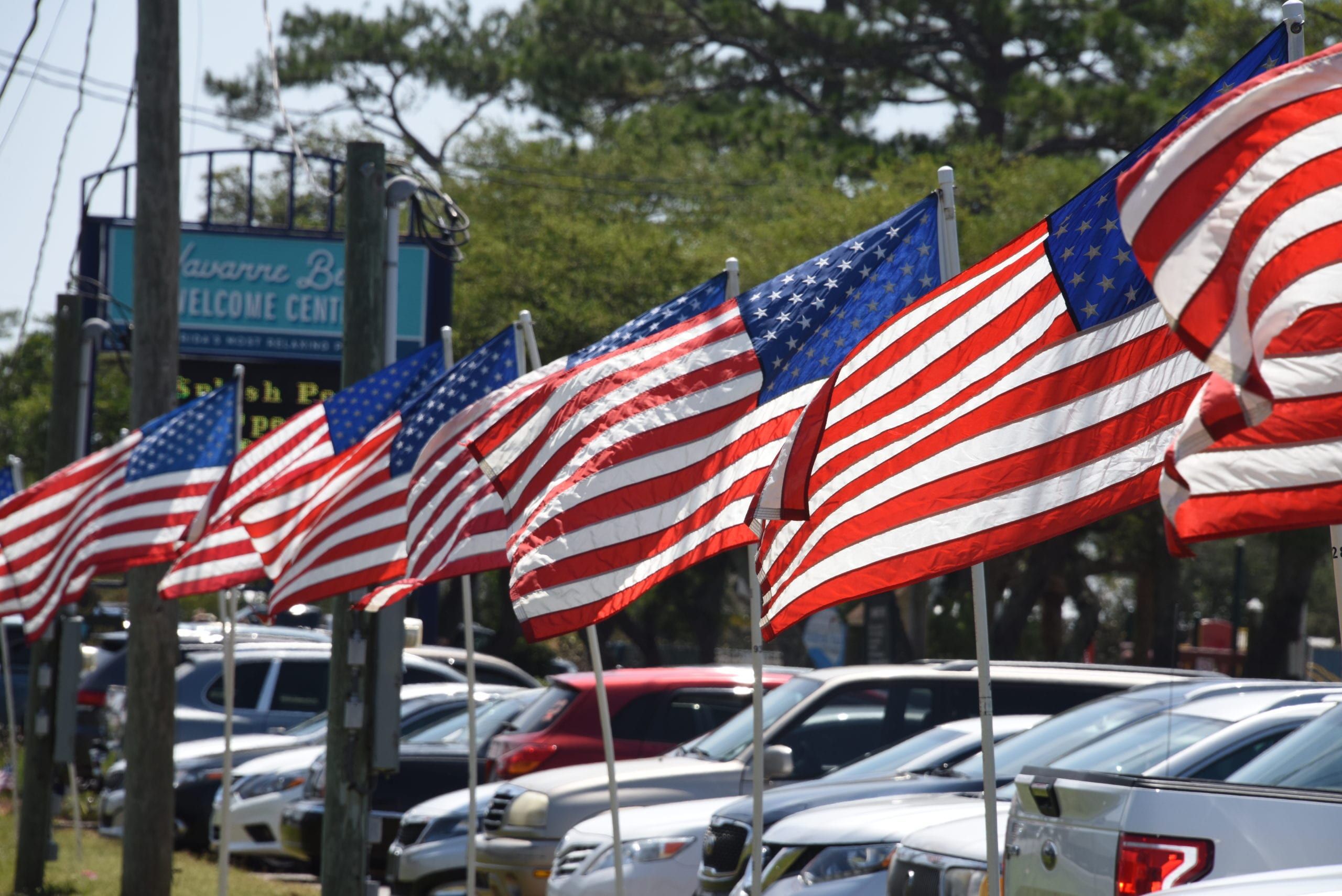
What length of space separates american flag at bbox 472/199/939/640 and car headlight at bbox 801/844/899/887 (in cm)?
138

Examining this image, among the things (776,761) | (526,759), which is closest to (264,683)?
(526,759)

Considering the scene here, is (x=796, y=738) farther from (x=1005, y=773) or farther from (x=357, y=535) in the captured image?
(x=357, y=535)

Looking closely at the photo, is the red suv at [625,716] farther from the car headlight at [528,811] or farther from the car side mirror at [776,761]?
the car side mirror at [776,761]

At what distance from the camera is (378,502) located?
33.1 feet

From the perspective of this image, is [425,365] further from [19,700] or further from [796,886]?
[19,700]

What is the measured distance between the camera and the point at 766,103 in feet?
132

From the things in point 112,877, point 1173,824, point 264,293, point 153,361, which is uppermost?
point 264,293

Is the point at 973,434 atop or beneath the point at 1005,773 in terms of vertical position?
atop

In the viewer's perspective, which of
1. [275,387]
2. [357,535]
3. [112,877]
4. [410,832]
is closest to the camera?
[357,535]

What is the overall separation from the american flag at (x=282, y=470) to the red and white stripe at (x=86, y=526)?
0.33 meters

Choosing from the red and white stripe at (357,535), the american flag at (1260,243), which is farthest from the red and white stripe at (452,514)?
the american flag at (1260,243)

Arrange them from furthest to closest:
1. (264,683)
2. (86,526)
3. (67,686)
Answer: (264,683)
(67,686)
(86,526)

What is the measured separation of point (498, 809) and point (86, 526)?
4785 mm

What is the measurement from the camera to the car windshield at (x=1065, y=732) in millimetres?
8125
